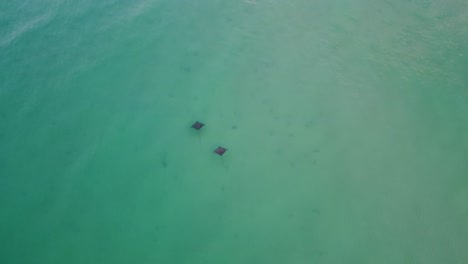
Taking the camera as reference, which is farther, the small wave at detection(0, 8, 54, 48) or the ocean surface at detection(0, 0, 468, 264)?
the small wave at detection(0, 8, 54, 48)

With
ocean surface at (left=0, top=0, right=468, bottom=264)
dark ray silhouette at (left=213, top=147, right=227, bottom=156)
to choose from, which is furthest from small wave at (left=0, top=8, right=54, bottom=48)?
dark ray silhouette at (left=213, top=147, right=227, bottom=156)

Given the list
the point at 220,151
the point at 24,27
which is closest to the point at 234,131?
the point at 220,151

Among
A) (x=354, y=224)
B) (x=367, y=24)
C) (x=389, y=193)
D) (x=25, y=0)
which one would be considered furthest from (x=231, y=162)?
(x=25, y=0)

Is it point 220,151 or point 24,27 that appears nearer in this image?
point 220,151

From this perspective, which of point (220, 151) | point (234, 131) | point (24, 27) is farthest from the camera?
point (24, 27)

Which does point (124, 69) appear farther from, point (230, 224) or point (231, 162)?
point (230, 224)

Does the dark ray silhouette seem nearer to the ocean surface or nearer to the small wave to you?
the ocean surface

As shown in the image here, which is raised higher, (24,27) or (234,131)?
(24,27)

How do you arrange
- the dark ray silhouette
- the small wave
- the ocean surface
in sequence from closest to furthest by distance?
the ocean surface, the dark ray silhouette, the small wave

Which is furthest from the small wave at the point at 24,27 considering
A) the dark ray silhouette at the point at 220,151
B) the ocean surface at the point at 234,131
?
the dark ray silhouette at the point at 220,151

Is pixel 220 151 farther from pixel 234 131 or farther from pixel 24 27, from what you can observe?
pixel 24 27
